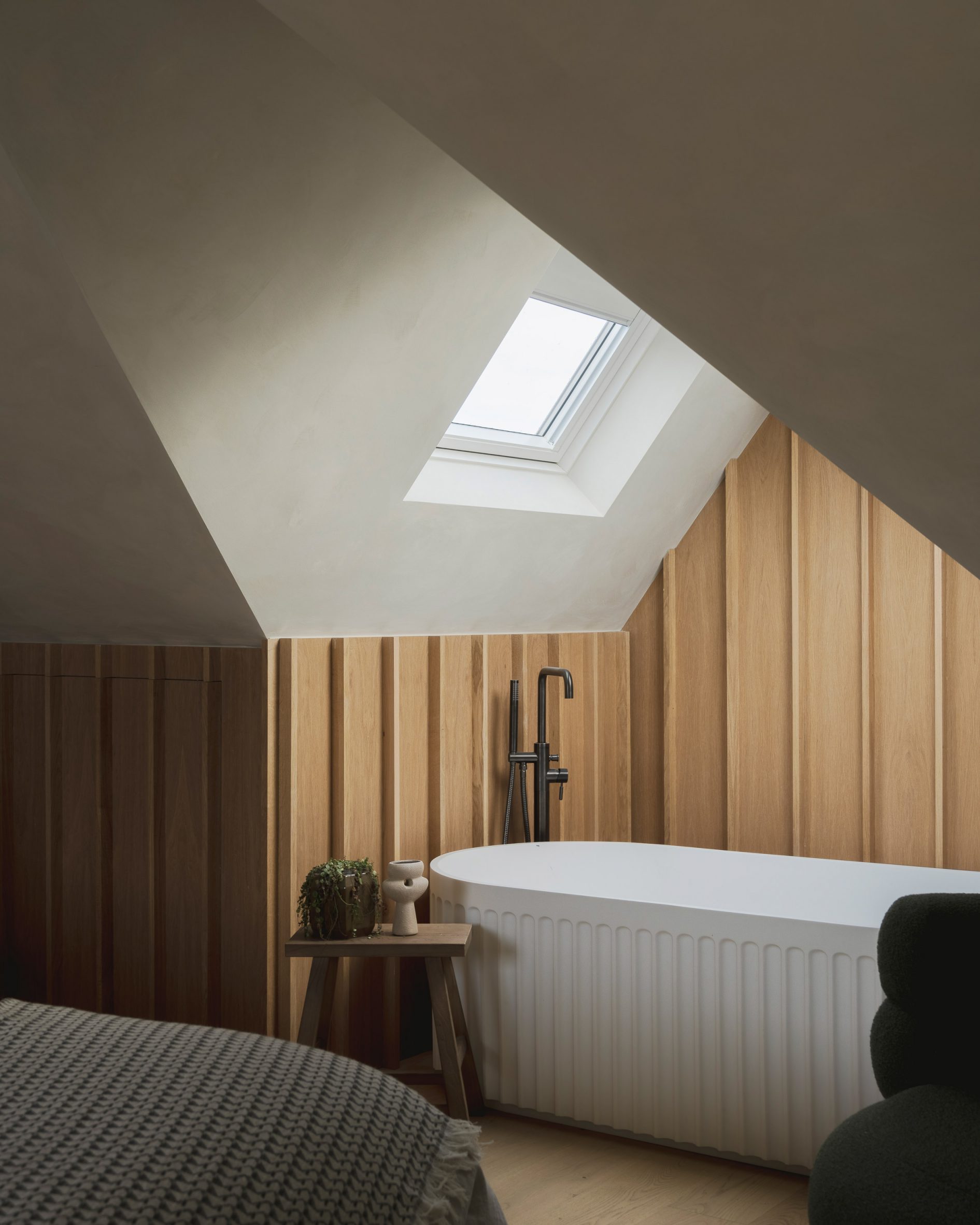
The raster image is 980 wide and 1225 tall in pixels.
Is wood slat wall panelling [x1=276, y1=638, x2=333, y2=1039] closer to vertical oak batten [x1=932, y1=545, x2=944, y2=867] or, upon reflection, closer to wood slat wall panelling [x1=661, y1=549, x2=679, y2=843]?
wood slat wall panelling [x1=661, y1=549, x2=679, y2=843]

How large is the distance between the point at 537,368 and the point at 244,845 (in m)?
1.77

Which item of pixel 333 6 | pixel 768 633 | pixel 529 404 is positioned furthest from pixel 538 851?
pixel 333 6

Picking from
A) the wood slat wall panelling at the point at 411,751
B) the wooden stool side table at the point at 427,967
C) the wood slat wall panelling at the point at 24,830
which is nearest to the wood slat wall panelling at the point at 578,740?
the wood slat wall panelling at the point at 411,751

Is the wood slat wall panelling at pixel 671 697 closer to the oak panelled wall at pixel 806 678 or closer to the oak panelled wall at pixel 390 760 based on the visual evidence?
the oak panelled wall at pixel 806 678

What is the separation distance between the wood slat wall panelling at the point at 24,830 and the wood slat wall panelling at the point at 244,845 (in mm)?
744

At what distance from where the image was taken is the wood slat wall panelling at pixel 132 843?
301cm

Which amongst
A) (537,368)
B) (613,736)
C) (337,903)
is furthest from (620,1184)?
(537,368)

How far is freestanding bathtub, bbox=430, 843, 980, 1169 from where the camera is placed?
2.33 m

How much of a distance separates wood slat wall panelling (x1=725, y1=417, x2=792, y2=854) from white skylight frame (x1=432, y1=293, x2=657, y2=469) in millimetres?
679

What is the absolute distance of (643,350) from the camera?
337 cm

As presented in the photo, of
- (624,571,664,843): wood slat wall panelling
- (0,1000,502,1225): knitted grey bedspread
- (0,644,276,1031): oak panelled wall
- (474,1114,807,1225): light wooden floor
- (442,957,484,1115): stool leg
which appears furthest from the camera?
(624,571,664,843): wood slat wall panelling

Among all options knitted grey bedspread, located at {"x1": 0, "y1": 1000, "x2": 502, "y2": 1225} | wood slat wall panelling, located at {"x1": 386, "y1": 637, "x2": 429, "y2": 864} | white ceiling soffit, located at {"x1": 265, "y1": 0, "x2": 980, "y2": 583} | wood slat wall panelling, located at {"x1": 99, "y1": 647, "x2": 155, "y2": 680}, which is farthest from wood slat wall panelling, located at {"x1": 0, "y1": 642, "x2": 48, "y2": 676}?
white ceiling soffit, located at {"x1": 265, "y1": 0, "x2": 980, "y2": 583}

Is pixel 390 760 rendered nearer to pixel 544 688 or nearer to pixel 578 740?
pixel 544 688

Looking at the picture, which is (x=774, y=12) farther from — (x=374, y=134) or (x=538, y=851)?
(x=538, y=851)
